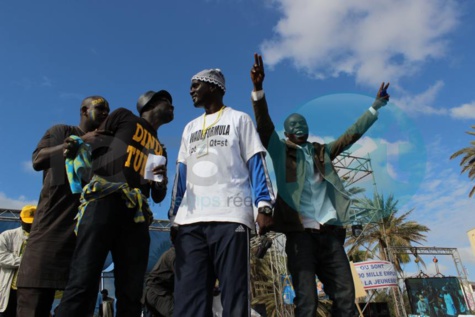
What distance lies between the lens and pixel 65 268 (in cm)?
274

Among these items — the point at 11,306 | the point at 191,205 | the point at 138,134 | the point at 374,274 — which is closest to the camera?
the point at 191,205

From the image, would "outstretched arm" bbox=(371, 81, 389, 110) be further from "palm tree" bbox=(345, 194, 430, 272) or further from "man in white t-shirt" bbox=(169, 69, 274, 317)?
"palm tree" bbox=(345, 194, 430, 272)

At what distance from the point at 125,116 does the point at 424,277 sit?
1749cm

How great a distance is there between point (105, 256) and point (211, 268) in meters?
0.67

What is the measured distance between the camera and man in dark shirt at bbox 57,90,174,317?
2253 mm

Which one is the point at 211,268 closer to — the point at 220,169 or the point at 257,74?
the point at 220,169

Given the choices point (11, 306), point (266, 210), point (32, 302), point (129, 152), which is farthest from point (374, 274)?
point (32, 302)

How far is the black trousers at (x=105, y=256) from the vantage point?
2.21m

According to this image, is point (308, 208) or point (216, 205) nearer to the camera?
point (216, 205)

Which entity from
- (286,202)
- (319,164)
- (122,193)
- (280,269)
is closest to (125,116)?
(122,193)

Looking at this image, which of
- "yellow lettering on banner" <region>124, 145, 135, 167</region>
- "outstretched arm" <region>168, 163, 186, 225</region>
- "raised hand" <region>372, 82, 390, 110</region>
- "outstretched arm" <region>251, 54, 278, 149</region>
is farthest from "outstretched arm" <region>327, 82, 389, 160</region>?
"yellow lettering on banner" <region>124, 145, 135, 167</region>

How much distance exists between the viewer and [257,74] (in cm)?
296

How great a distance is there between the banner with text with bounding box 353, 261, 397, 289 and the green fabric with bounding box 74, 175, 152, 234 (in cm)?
1270

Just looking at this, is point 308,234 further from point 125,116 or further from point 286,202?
point 125,116
